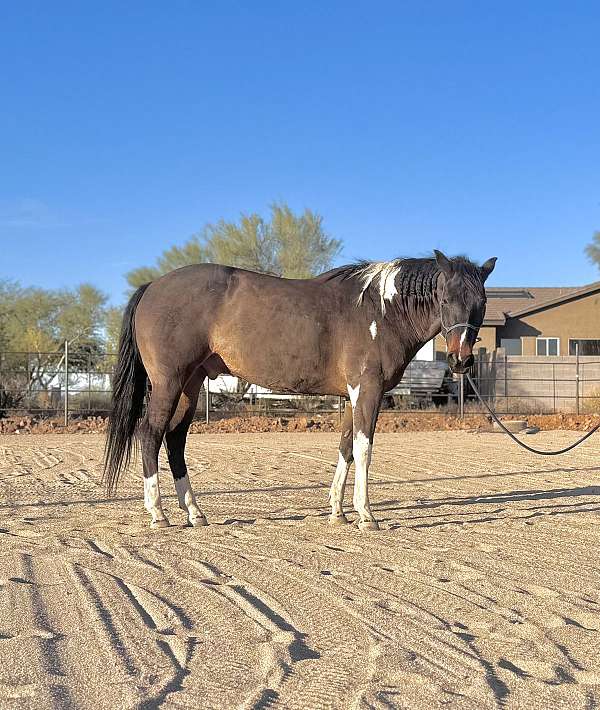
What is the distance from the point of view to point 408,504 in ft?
24.0

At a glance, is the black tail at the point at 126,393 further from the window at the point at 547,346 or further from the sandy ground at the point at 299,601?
the window at the point at 547,346

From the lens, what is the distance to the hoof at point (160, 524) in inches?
236

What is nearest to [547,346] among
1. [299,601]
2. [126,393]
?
[126,393]

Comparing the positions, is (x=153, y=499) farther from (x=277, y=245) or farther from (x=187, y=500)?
(x=277, y=245)

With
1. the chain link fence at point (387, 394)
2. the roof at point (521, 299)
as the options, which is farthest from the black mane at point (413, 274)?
the roof at point (521, 299)

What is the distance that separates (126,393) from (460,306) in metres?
2.91

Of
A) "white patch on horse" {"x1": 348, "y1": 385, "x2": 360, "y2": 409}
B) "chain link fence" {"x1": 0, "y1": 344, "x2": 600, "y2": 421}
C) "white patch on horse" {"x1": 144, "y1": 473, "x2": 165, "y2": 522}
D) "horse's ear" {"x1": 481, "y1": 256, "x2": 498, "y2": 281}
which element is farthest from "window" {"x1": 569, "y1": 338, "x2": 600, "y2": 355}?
"white patch on horse" {"x1": 144, "y1": 473, "x2": 165, "y2": 522}

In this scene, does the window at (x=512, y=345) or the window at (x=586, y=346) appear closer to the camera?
the window at (x=512, y=345)

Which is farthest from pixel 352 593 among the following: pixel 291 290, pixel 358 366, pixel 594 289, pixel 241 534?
pixel 594 289

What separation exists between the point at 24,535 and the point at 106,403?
15.8 m

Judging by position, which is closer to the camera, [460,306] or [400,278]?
[460,306]

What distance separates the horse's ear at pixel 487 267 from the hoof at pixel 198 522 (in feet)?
9.77

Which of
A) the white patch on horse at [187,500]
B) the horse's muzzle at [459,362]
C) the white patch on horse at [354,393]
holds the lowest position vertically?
the white patch on horse at [187,500]

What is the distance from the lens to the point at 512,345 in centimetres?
3206
